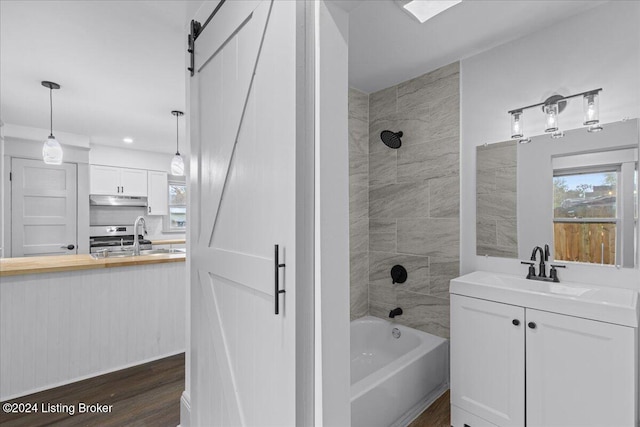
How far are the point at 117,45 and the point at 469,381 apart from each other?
10.6ft

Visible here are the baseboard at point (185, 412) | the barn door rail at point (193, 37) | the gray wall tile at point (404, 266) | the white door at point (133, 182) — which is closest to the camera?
the barn door rail at point (193, 37)

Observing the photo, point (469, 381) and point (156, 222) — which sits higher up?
point (156, 222)

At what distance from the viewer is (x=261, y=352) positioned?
1108 mm

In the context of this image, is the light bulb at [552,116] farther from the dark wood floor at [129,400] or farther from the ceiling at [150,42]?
the dark wood floor at [129,400]

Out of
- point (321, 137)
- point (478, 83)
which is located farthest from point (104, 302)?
point (478, 83)

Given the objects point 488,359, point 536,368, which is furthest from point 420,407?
point 536,368

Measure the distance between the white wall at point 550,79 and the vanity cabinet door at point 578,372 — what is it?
51 cm

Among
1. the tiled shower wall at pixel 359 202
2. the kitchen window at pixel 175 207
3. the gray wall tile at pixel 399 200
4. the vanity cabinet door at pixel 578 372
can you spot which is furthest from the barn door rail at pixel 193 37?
the kitchen window at pixel 175 207

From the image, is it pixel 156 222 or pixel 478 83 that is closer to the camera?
pixel 478 83

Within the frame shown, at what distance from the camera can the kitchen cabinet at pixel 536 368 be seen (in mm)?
1383

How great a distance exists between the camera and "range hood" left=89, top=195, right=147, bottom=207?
4.92 m

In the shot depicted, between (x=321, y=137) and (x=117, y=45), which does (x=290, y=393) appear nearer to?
(x=321, y=137)

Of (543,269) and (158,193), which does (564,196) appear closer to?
(543,269)

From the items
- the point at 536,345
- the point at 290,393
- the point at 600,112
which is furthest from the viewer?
the point at 600,112
